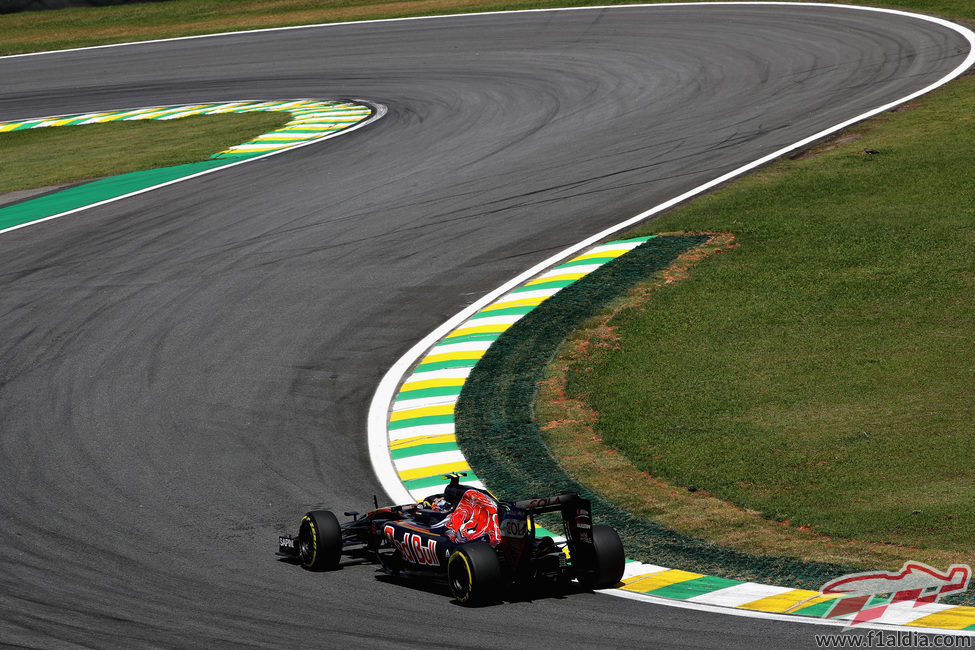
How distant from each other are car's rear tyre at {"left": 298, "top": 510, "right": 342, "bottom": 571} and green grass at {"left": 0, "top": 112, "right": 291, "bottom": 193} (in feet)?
59.6

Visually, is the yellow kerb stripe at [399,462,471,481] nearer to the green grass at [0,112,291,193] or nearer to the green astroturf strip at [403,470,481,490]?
the green astroturf strip at [403,470,481,490]

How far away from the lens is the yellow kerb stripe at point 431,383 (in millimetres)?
14031

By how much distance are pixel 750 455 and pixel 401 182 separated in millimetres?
12907

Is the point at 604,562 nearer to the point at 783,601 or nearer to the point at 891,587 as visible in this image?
the point at 783,601

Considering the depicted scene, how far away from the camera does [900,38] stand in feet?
103

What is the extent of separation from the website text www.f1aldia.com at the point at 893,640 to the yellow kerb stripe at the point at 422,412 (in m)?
6.15

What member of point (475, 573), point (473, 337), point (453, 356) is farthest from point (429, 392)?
point (475, 573)

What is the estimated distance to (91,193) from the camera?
78.9 ft

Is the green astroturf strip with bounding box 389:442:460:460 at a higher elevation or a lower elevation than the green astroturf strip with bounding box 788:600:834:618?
lower

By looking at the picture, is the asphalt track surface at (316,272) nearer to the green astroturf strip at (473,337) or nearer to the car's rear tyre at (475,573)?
the car's rear tyre at (475,573)

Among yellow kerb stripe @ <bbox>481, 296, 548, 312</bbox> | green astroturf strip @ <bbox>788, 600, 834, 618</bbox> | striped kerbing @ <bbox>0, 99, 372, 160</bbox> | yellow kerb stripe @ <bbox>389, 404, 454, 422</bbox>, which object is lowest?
yellow kerb stripe @ <bbox>389, 404, 454, 422</bbox>

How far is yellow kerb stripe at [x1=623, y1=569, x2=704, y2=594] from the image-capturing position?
891cm

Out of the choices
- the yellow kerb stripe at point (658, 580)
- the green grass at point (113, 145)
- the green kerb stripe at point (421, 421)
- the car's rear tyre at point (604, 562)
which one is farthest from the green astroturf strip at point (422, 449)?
the green grass at point (113, 145)

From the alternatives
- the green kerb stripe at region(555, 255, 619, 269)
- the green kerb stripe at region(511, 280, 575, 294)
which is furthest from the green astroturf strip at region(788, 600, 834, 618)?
the green kerb stripe at region(555, 255, 619, 269)
